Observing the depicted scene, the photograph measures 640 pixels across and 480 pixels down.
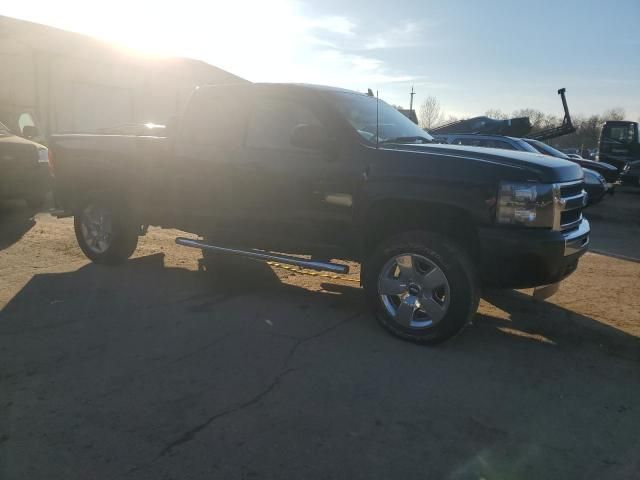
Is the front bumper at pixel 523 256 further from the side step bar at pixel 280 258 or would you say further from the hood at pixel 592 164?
the hood at pixel 592 164

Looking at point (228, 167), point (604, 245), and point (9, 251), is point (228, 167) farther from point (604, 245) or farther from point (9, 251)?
point (604, 245)

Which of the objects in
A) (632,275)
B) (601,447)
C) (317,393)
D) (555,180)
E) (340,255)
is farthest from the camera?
(632,275)

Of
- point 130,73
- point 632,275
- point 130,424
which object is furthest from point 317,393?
point 130,73

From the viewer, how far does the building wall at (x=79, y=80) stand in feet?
71.2

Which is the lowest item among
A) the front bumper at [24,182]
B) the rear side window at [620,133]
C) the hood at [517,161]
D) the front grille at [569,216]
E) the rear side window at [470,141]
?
the front bumper at [24,182]

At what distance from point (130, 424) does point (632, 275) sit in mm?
6040

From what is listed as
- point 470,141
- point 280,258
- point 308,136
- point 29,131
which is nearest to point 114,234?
point 280,258

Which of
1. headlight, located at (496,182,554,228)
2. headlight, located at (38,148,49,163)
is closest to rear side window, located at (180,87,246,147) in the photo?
headlight, located at (496,182,554,228)

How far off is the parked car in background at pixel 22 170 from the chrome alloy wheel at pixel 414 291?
6814 mm

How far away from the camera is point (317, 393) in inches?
125

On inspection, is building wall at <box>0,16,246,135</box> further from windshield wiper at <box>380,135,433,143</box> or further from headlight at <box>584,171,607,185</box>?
windshield wiper at <box>380,135,433,143</box>

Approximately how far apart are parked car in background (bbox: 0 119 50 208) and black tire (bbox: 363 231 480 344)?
6.77m

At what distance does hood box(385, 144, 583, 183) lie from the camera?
3.66m

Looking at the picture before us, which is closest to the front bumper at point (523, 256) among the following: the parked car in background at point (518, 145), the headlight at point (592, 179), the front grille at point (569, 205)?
the front grille at point (569, 205)
